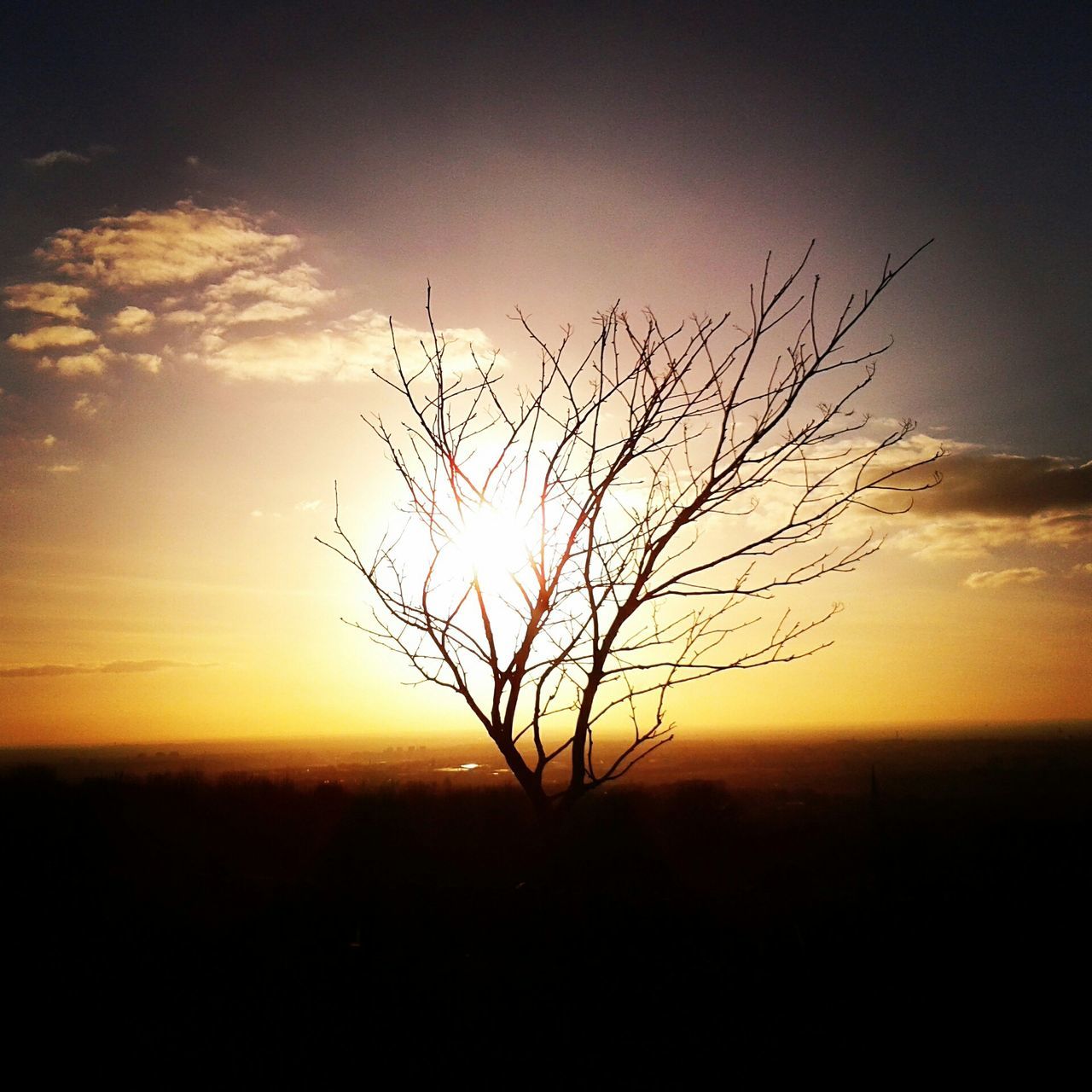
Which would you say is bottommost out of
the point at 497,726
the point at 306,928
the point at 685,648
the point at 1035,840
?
the point at 1035,840

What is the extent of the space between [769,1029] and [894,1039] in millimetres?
671

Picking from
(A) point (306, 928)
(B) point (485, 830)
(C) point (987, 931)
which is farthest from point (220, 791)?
(C) point (987, 931)

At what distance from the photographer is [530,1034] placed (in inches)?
164

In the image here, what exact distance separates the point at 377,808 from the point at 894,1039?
1575 cm

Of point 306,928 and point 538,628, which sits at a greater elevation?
point 538,628

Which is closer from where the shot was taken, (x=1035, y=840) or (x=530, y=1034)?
(x=530, y=1034)

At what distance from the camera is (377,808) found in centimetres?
1856

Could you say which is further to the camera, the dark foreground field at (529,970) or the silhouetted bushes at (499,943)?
the silhouetted bushes at (499,943)

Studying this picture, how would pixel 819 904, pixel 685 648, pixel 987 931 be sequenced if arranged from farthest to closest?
pixel 819 904 → pixel 987 931 → pixel 685 648

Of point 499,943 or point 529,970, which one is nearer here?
point 529,970

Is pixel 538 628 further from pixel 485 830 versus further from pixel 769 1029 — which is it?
pixel 485 830

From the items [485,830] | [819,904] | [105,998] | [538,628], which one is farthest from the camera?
[485,830]

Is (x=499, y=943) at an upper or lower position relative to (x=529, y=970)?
upper

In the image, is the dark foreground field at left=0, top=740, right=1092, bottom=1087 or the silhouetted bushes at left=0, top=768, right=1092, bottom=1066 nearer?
the dark foreground field at left=0, top=740, right=1092, bottom=1087
